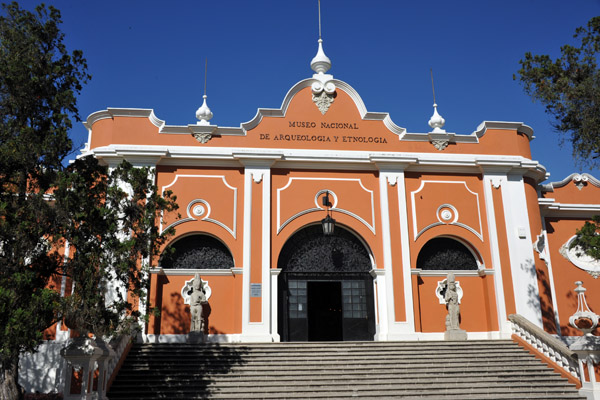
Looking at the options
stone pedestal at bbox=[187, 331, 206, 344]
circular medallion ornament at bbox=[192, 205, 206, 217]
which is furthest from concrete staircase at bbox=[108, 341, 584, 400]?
circular medallion ornament at bbox=[192, 205, 206, 217]

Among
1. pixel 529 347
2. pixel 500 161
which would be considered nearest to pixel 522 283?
pixel 529 347

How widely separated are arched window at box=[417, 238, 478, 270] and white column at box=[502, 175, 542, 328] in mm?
1170

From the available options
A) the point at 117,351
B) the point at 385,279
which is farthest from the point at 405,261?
the point at 117,351

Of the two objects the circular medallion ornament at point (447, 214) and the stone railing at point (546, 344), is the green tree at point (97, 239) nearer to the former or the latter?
the circular medallion ornament at point (447, 214)

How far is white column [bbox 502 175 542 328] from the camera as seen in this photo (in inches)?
616

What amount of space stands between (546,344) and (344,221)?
19.8 feet

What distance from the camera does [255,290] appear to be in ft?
49.3

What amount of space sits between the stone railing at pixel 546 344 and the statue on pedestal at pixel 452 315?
1.39m

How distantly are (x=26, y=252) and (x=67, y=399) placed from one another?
8.92ft

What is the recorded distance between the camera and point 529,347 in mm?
13984

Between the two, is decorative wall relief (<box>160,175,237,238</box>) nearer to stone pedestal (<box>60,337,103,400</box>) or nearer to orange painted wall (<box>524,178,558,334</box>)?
Answer: stone pedestal (<box>60,337,103,400</box>)

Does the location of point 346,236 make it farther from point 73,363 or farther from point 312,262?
point 73,363

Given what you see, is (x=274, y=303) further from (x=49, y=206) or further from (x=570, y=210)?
(x=570, y=210)

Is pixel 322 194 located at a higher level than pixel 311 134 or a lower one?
lower
